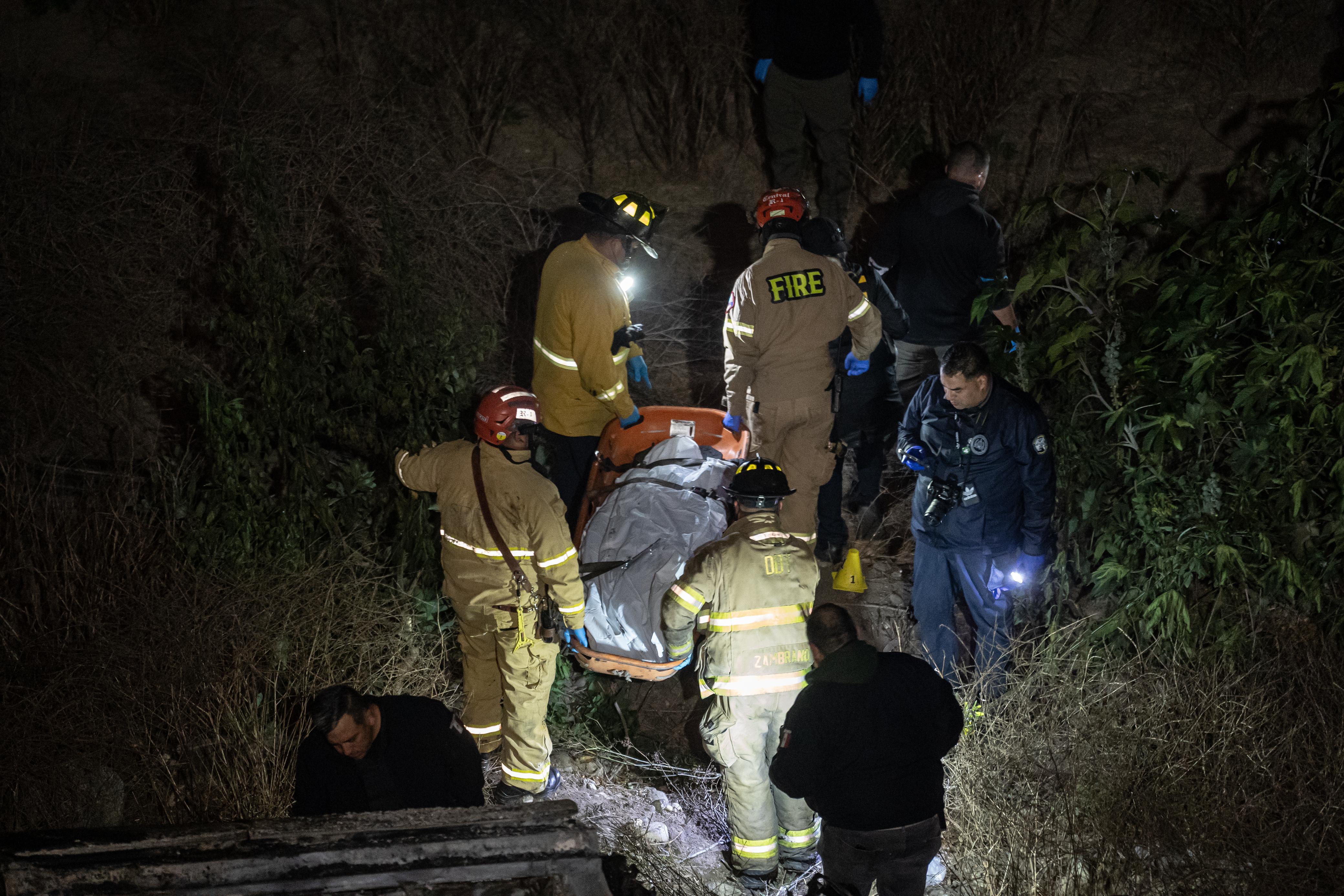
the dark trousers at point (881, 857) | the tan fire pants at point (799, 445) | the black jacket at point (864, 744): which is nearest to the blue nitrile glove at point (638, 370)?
the tan fire pants at point (799, 445)

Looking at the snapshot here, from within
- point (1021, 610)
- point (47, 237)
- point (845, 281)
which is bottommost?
point (1021, 610)

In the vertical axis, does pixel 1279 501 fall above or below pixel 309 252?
below

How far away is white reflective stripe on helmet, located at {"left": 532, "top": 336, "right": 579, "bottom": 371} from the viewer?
5461mm

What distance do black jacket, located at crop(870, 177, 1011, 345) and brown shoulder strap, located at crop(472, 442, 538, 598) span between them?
291 centimetres

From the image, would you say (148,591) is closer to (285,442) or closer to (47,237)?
(285,442)

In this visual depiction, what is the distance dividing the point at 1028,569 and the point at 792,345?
164 cm

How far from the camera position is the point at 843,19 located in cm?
721

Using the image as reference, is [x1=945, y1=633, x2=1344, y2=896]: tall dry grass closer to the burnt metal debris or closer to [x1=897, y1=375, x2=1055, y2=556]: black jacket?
[x1=897, y1=375, x2=1055, y2=556]: black jacket

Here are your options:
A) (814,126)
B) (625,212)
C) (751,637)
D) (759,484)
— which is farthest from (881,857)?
(814,126)

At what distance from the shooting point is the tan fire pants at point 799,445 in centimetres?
555

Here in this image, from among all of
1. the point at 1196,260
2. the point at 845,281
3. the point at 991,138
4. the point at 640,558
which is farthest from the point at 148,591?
the point at 991,138

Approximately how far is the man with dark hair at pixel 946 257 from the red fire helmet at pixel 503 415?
8.35 ft

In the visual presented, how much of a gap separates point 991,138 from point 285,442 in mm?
6670

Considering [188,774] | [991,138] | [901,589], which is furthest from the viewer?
[991,138]
